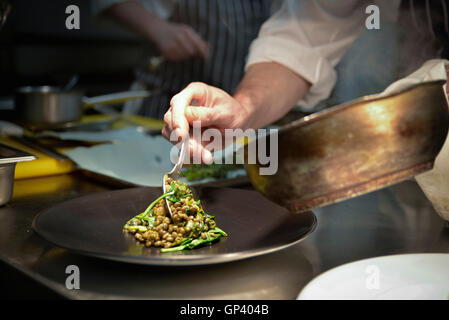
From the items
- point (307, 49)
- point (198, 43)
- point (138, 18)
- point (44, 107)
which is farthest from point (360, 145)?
point (138, 18)

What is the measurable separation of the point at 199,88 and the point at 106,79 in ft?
9.49

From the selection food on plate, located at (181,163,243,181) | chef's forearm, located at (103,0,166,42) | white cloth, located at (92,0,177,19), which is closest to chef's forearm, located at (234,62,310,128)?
food on plate, located at (181,163,243,181)

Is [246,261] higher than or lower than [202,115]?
lower

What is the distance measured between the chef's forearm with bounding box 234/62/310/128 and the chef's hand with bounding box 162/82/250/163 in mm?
64

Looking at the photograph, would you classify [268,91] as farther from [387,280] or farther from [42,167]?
[387,280]

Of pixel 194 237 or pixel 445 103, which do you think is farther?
pixel 194 237

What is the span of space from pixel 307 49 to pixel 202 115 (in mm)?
588

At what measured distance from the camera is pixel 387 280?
2.37ft

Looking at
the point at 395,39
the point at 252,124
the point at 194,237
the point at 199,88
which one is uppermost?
the point at 395,39

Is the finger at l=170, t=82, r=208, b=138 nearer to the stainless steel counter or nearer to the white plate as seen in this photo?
the stainless steel counter

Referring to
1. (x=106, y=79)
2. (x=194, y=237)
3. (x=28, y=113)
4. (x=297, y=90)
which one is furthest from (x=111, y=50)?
(x=194, y=237)

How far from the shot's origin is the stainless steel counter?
29.5 inches

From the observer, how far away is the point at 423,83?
653 mm
